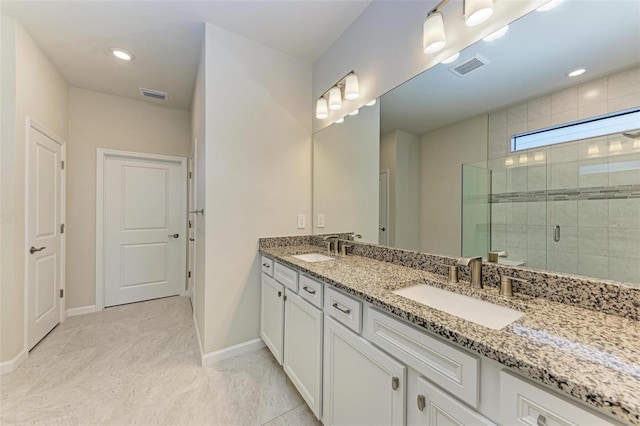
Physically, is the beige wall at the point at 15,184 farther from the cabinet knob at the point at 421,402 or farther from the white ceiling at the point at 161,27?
the cabinet knob at the point at 421,402

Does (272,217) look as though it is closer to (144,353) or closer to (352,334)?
→ (352,334)

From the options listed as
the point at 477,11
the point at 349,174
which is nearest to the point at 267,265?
the point at 349,174

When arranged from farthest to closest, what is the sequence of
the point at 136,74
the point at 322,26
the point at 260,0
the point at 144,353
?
the point at 136,74 → the point at 144,353 → the point at 322,26 → the point at 260,0

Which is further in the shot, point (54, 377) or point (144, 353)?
point (144, 353)

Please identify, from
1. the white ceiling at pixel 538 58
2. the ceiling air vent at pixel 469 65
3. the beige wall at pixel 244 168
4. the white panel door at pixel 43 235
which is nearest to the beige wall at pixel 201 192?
the beige wall at pixel 244 168

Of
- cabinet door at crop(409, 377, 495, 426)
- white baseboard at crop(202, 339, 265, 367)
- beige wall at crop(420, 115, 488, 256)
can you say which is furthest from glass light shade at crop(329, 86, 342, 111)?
white baseboard at crop(202, 339, 265, 367)

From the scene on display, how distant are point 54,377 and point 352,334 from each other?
7.62 ft

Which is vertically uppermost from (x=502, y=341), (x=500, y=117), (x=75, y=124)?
(x=75, y=124)

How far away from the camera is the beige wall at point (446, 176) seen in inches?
51.4

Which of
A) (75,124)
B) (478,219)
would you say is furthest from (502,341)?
(75,124)

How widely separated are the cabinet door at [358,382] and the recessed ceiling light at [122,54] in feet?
9.62

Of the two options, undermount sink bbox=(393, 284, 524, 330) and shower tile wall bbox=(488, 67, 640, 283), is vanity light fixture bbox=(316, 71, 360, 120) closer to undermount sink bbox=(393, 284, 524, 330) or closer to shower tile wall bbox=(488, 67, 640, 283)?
shower tile wall bbox=(488, 67, 640, 283)

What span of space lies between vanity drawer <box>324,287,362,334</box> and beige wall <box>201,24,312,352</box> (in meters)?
1.09

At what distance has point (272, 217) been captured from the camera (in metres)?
2.30
